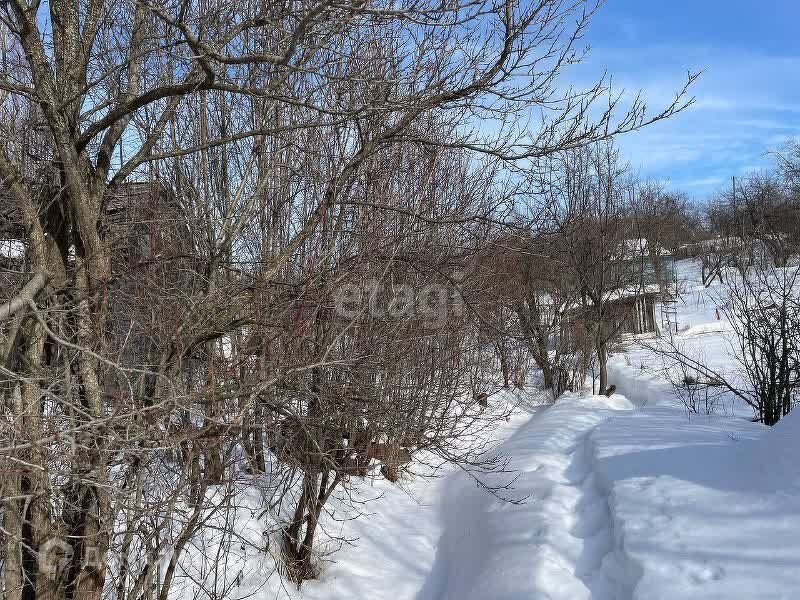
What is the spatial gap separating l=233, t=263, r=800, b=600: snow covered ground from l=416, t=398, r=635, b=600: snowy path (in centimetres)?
2

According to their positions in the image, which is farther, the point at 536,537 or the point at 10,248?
the point at 536,537

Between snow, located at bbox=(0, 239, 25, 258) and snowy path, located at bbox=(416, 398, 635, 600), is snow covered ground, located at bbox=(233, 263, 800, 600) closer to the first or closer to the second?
snowy path, located at bbox=(416, 398, 635, 600)

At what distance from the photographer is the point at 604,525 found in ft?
19.5

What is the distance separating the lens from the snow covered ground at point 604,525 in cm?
439

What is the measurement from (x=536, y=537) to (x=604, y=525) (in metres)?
0.63

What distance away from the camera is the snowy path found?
5.02 m

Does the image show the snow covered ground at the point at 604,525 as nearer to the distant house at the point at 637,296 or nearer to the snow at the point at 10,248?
the snow at the point at 10,248

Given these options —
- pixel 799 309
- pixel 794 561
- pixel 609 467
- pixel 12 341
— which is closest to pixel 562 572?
pixel 794 561

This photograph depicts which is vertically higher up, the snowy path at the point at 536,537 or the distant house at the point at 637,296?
the distant house at the point at 637,296

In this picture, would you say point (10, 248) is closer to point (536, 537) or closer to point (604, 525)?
point (536, 537)

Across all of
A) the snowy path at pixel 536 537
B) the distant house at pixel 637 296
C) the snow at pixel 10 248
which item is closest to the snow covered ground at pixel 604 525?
the snowy path at pixel 536 537

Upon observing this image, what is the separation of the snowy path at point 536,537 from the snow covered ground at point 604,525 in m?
0.02

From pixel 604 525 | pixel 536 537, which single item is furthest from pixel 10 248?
pixel 604 525

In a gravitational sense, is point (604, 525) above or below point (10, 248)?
below
